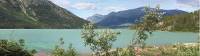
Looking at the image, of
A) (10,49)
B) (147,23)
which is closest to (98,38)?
(147,23)

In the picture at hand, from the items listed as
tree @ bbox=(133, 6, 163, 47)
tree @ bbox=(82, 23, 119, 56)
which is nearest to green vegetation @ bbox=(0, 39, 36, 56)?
tree @ bbox=(82, 23, 119, 56)

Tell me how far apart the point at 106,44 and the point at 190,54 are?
12.8 ft

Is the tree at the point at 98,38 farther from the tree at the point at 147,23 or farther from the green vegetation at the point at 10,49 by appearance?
the green vegetation at the point at 10,49

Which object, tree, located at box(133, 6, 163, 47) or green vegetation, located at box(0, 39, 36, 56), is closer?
green vegetation, located at box(0, 39, 36, 56)

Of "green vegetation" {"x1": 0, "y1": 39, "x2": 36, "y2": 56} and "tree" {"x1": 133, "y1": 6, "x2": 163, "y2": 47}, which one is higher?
"tree" {"x1": 133, "y1": 6, "x2": 163, "y2": 47}

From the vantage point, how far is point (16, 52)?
55.1 ft

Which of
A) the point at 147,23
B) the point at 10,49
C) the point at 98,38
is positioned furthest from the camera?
the point at 98,38

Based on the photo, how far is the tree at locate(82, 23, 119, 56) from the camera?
19.5 m

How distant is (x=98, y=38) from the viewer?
19.7 m

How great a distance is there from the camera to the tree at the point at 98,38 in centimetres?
1950

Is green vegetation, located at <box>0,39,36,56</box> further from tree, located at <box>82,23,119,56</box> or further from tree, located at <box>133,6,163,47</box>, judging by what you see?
tree, located at <box>133,6,163,47</box>

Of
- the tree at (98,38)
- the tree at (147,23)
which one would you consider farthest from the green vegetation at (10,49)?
the tree at (147,23)

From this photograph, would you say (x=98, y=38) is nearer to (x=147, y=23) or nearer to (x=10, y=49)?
(x=147, y=23)

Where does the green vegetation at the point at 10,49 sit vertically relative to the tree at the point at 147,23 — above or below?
below
